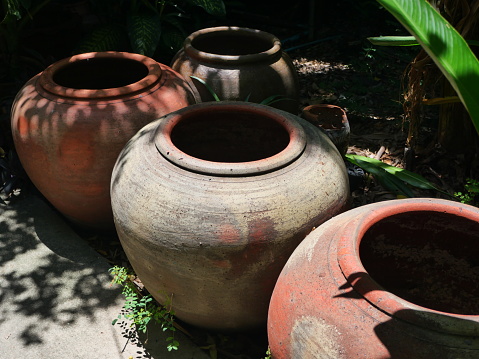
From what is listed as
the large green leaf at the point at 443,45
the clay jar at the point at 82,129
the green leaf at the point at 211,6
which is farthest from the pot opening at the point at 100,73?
the large green leaf at the point at 443,45

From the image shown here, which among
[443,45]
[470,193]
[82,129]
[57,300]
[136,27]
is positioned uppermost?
[443,45]

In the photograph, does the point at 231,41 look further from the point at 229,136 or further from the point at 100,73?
the point at 229,136

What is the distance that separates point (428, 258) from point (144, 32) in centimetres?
359

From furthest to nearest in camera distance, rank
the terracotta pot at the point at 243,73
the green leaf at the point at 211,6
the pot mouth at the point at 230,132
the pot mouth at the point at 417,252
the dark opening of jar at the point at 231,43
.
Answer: the green leaf at the point at 211,6
the dark opening of jar at the point at 231,43
the terracotta pot at the point at 243,73
the pot mouth at the point at 230,132
the pot mouth at the point at 417,252

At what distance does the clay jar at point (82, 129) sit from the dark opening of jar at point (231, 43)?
102 cm

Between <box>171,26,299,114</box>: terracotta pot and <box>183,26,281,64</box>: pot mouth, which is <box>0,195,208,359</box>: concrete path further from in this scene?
<box>183,26,281,64</box>: pot mouth

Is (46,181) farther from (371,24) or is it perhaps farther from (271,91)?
(371,24)

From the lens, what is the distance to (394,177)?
11.8 ft

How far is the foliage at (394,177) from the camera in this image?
138 inches

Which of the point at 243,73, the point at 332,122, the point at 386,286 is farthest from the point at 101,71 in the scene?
the point at 386,286

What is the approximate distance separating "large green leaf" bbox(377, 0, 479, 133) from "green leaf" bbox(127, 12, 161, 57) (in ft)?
12.1

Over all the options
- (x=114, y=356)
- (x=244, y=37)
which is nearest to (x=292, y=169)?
(x=114, y=356)

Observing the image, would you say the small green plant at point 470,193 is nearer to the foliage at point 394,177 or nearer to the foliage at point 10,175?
the foliage at point 394,177

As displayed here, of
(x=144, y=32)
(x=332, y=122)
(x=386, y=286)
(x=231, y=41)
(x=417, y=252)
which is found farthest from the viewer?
(x=144, y=32)
